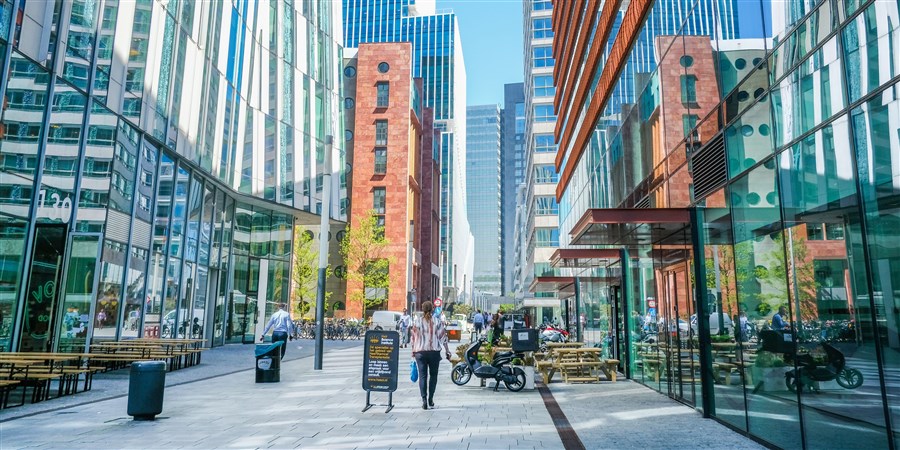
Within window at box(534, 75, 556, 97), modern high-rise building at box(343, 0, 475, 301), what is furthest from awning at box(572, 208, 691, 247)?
modern high-rise building at box(343, 0, 475, 301)

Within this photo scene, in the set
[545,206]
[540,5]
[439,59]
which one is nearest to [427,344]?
[545,206]

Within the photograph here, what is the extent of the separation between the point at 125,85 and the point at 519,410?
50.2ft

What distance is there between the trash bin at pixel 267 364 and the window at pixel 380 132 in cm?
4903

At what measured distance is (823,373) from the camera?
637 centimetres

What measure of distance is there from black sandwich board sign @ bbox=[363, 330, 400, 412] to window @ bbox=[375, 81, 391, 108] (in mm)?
54001

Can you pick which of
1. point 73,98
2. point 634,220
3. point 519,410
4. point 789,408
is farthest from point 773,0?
point 73,98

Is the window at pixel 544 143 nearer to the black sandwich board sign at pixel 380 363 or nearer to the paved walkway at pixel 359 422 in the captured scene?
the paved walkway at pixel 359 422

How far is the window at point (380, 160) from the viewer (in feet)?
202

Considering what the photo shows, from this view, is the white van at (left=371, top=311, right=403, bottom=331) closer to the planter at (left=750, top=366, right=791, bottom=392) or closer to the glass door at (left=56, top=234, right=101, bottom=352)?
the glass door at (left=56, top=234, right=101, bottom=352)

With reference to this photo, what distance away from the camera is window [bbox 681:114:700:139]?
10617 millimetres

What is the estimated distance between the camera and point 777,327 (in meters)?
7.42

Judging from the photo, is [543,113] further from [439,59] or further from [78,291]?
[439,59]

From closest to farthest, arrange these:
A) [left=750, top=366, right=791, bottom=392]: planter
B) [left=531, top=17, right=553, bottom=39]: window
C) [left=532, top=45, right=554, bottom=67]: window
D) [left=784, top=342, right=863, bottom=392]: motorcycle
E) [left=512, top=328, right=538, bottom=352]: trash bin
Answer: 1. [left=784, top=342, right=863, bottom=392]: motorcycle
2. [left=750, top=366, right=791, bottom=392]: planter
3. [left=512, top=328, right=538, bottom=352]: trash bin
4. [left=531, top=17, right=553, bottom=39]: window
5. [left=532, top=45, right=554, bottom=67]: window

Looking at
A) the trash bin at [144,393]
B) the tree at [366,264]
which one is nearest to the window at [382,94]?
the tree at [366,264]
